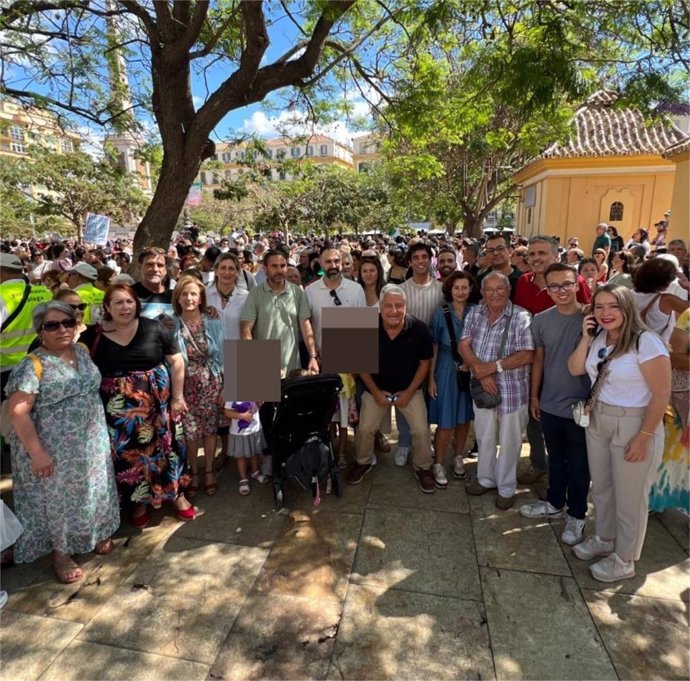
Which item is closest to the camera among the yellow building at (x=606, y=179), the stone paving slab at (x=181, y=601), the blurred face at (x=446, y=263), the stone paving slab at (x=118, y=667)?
the stone paving slab at (x=118, y=667)

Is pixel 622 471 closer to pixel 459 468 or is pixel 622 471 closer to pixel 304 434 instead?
pixel 459 468

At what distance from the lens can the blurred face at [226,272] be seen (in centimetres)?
434

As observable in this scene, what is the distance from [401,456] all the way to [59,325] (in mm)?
3049

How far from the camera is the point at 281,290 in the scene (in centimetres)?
405

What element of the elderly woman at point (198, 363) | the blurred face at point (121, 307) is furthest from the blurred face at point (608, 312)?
the blurred face at point (121, 307)

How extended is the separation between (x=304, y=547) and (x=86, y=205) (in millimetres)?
29655

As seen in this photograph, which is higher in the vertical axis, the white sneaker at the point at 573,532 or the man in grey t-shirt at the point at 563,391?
the man in grey t-shirt at the point at 563,391

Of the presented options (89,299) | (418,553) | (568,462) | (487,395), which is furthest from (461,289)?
(89,299)

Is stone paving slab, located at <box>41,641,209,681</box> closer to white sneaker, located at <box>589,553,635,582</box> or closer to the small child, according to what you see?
the small child

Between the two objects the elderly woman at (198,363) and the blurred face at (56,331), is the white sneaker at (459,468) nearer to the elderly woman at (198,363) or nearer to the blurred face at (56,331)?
the elderly woman at (198,363)

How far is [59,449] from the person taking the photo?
278 centimetres

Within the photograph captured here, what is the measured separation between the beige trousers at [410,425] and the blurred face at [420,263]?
117 centimetres

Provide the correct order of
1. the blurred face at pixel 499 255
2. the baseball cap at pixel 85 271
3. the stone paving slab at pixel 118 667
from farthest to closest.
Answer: the baseball cap at pixel 85 271, the blurred face at pixel 499 255, the stone paving slab at pixel 118 667

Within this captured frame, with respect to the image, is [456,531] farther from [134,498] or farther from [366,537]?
[134,498]
